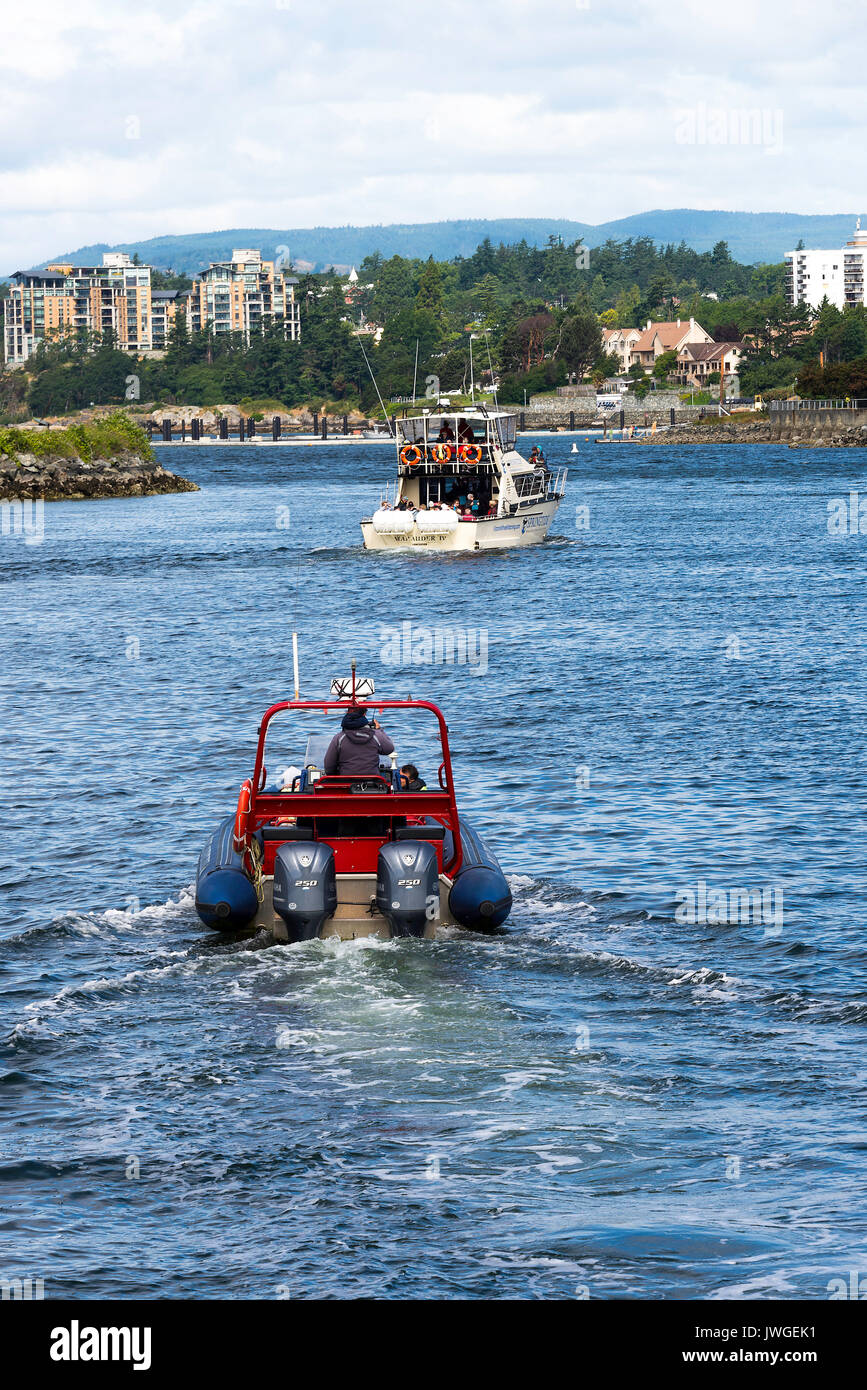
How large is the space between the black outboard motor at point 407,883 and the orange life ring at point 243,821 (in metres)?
1.69

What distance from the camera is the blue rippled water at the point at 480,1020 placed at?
399 inches

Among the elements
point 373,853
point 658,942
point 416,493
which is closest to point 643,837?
point 658,942

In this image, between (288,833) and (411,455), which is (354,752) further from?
(411,455)

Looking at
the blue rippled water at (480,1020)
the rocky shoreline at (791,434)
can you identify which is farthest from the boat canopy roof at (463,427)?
the rocky shoreline at (791,434)

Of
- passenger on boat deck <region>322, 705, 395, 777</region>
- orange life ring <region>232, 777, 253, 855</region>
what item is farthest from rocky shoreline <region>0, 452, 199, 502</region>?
passenger on boat deck <region>322, 705, 395, 777</region>

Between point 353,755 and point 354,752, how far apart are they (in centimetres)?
4

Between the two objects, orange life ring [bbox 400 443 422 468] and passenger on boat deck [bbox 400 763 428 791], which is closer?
passenger on boat deck [bbox 400 763 428 791]

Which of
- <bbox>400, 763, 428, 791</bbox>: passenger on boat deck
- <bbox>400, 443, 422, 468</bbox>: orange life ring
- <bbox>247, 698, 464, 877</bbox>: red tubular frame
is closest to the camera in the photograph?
<bbox>247, 698, 464, 877</bbox>: red tubular frame

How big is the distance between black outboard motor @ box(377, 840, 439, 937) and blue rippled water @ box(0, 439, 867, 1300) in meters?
0.34

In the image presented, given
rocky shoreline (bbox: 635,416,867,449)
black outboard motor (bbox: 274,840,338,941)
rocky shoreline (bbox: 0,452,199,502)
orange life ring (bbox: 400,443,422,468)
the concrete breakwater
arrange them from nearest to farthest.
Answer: black outboard motor (bbox: 274,840,338,941) < orange life ring (bbox: 400,443,422,468) < rocky shoreline (bbox: 0,452,199,502) < rocky shoreline (bbox: 635,416,867,449) < the concrete breakwater

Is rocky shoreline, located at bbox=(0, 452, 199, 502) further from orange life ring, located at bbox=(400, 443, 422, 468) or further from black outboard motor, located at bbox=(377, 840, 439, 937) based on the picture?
black outboard motor, located at bbox=(377, 840, 439, 937)

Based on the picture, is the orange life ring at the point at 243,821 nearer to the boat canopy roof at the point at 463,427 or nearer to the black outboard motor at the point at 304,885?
the black outboard motor at the point at 304,885

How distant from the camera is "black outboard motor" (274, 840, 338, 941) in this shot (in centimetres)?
1548

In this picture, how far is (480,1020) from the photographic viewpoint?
46.4 ft
